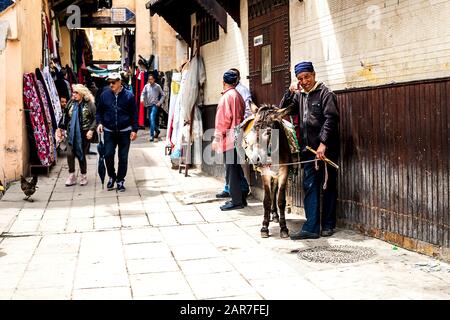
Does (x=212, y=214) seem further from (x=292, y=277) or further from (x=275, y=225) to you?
(x=292, y=277)

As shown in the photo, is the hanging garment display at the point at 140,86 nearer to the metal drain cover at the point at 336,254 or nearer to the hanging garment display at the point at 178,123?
the hanging garment display at the point at 178,123

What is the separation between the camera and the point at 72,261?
5.78m

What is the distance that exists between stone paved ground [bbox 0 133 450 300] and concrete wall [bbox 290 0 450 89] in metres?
1.86

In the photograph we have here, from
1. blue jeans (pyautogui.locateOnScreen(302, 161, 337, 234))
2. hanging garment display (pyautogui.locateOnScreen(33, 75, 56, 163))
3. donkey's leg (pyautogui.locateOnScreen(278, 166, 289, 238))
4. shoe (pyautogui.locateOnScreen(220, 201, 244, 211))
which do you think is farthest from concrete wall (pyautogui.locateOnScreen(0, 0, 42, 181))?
blue jeans (pyautogui.locateOnScreen(302, 161, 337, 234))

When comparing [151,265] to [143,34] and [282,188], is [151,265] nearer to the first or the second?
[282,188]

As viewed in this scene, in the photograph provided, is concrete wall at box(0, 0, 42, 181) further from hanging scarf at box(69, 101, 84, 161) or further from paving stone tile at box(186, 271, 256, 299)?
paving stone tile at box(186, 271, 256, 299)

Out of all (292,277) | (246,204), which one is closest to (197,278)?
(292,277)

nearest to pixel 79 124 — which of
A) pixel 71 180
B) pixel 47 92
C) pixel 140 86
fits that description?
pixel 71 180

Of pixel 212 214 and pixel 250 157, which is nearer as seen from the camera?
pixel 250 157

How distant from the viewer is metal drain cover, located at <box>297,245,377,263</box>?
5570 mm

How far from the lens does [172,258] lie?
5797 millimetres

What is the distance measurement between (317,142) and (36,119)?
6.73 meters
